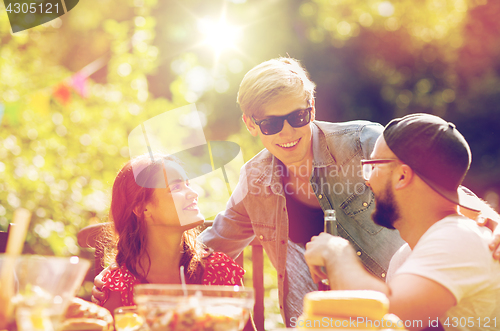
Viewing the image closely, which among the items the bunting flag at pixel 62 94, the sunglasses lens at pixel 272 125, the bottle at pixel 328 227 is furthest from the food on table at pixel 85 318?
the bunting flag at pixel 62 94

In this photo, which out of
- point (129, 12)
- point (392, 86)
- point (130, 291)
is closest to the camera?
point (130, 291)

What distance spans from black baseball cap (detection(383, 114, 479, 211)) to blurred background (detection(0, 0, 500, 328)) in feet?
9.03

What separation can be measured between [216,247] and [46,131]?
8.43 ft

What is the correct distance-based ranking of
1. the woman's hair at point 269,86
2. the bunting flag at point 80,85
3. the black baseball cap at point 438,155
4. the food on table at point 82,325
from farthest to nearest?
1. the bunting flag at point 80,85
2. the woman's hair at point 269,86
3. the black baseball cap at point 438,155
4. the food on table at point 82,325

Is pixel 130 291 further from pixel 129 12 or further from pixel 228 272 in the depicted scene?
pixel 129 12

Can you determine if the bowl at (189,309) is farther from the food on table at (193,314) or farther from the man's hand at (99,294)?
the man's hand at (99,294)

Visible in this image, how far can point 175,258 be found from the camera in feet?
8.80

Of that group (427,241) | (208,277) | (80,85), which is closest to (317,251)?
(427,241)

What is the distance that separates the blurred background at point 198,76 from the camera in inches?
173

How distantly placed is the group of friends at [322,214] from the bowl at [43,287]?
80cm

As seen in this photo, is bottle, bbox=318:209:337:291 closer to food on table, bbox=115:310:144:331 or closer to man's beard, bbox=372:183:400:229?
man's beard, bbox=372:183:400:229

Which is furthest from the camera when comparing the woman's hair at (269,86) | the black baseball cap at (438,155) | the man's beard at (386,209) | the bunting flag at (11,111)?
the bunting flag at (11,111)

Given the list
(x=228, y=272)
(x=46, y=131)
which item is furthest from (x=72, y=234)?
(x=228, y=272)

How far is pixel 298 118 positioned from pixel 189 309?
1808 mm
